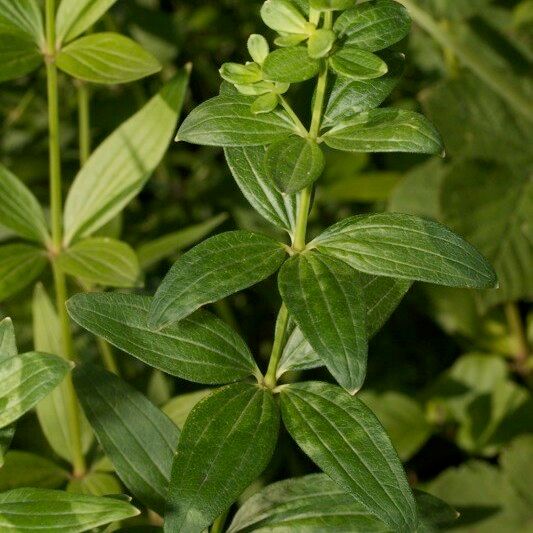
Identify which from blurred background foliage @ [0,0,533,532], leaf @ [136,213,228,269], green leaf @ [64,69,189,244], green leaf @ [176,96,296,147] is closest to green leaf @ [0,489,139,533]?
green leaf @ [176,96,296,147]

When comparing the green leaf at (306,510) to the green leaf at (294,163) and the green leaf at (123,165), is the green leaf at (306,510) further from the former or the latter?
the green leaf at (123,165)

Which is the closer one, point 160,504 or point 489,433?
point 160,504

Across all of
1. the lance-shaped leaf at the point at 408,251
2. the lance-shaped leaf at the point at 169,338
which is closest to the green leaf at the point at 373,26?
the lance-shaped leaf at the point at 408,251

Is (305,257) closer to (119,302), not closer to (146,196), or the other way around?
(119,302)

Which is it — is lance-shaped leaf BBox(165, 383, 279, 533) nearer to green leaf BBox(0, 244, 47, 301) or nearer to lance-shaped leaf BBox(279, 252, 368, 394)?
lance-shaped leaf BBox(279, 252, 368, 394)

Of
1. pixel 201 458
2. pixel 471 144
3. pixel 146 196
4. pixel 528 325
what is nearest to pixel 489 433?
pixel 528 325

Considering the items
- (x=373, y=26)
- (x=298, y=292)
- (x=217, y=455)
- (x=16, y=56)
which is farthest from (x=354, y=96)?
(x=16, y=56)
